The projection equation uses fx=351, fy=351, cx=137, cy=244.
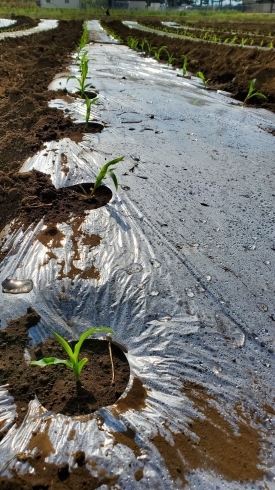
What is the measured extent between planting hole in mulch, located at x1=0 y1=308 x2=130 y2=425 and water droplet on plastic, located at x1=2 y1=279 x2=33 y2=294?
18cm

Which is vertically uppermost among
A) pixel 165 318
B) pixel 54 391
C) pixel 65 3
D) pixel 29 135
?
pixel 65 3

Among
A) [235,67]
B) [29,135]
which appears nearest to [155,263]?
[29,135]

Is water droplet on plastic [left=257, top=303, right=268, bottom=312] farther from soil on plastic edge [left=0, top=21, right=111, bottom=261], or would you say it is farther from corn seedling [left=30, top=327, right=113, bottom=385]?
soil on plastic edge [left=0, top=21, right=111, bottom=261]

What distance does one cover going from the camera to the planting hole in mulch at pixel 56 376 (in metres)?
1.22

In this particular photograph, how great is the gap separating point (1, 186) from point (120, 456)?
1.85 meters

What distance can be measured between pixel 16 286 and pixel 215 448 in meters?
1.08

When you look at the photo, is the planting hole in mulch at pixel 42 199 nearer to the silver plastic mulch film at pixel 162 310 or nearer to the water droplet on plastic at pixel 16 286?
the silver plastic mulch film at pixel 162 310

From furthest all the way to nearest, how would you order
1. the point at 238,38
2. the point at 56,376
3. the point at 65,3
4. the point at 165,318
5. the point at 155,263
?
the point at 65,3
the point at 238,38
the point at 155,263
the point at 165,318
the point at 56,376

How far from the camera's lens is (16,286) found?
1.66 meters

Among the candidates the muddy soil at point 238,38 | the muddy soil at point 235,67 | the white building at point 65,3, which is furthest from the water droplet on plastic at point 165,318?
the white building at point 65,3

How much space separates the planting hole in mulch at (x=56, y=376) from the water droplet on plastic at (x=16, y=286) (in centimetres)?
18

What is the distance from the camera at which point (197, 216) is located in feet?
6.91

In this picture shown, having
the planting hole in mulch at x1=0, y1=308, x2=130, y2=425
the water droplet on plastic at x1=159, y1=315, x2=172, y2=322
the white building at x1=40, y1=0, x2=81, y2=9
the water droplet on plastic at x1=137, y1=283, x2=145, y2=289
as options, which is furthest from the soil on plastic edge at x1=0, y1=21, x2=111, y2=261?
the white building at x1=40, y1=0, x2=81, y2=9

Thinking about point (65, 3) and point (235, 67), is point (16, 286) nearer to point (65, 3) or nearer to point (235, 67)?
point (235, 67)
